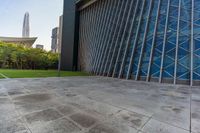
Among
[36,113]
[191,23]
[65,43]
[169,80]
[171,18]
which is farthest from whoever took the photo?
[65,43]

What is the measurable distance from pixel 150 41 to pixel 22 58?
3339 cm

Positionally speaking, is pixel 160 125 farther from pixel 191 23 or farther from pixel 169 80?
pixel 191 23

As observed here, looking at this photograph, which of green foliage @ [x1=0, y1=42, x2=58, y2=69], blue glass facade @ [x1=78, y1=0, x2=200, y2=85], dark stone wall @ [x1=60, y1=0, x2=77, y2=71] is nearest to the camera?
blue glass facade @ [x1=78, y1=0, x2=200, y2=85]

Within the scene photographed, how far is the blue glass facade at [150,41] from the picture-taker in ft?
39.5

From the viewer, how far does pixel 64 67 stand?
30516 millimetres

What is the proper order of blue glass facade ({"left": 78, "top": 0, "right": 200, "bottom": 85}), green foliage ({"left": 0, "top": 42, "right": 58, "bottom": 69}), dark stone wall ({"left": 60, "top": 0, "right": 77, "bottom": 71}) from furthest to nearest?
green foliage ({"left": 0, "top": 42, "right": 58, "bottom": 69}) → dark stone wall ({"left": 60, "top": 0, "right": 77, "bottom": 71}) → blue glass facade ({"left": 78, "top": 0, "right": 200, "bottom": 85})

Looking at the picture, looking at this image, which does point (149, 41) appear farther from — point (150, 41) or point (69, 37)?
point (69, 37)

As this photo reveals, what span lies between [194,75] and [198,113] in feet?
28.4

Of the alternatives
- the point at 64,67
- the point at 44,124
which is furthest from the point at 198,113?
the point at 64,67

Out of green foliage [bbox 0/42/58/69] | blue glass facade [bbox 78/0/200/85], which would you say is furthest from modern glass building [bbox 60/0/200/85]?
green foliage [bbox 0/42/58/69]

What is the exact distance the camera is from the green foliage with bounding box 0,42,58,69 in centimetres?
3302

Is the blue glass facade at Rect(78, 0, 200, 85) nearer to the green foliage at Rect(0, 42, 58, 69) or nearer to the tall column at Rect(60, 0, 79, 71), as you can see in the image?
the tall column at Rect(60, 0, 79, 71)

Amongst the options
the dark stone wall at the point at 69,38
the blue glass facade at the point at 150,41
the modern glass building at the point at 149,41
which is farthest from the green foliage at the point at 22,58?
the blue glass facade at the point at 150,41

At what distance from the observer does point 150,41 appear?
1429cm
